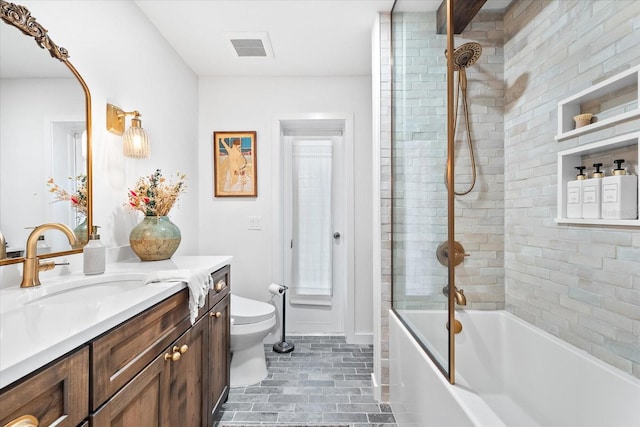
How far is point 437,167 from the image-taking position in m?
1.33

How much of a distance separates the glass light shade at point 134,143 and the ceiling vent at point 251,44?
938 mm

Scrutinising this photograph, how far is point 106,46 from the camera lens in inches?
61.6

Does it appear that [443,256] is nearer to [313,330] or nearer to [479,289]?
[479,289]

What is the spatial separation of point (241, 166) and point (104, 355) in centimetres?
208

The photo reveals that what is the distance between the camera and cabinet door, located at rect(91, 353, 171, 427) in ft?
2.64

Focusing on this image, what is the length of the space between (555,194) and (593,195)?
0.25m

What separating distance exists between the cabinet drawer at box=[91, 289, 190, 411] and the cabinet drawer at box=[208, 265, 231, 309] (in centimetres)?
33

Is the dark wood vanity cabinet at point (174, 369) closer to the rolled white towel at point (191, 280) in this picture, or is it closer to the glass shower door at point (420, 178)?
the rolled white towel at point (191, 280)

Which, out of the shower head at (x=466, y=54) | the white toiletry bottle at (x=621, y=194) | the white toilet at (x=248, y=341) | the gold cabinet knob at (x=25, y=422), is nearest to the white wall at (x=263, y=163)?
the white toilet at (x=248, y=341)

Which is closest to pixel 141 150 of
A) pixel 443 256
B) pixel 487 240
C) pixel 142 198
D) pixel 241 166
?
pixel 142 198

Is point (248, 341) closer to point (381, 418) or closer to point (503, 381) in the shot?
point (381, 418)

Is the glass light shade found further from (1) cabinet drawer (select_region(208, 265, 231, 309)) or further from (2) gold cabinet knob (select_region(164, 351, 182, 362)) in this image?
(2) gold cabinet knob (select_region(164, 351, 182, 362))

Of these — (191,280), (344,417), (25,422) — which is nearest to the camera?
(25,422)

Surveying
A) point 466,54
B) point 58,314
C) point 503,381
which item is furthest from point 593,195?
point 58,314
